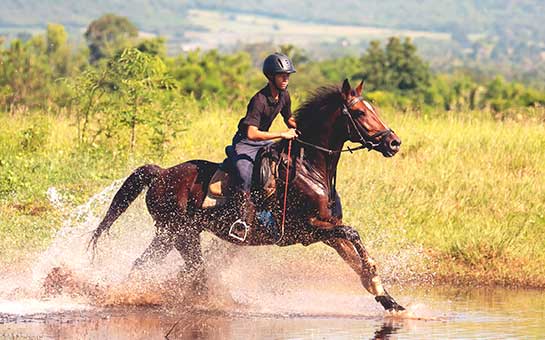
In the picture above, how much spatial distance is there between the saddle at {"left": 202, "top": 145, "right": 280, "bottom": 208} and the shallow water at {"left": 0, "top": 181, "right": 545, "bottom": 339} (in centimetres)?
76

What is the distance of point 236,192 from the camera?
10914mm

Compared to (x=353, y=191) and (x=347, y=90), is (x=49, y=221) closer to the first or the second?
(x=353, y=191)

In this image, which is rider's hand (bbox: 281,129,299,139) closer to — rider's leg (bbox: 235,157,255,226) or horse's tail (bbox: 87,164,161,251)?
rider's leg (bbox: 235,157,255,226)

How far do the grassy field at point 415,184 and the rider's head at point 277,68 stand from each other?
10.5 feet

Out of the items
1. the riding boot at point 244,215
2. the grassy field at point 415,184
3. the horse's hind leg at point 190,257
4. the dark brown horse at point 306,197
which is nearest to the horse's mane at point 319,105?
the dark brown horse at point 306,197

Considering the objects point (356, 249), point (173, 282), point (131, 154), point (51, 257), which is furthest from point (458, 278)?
point (131, 154)

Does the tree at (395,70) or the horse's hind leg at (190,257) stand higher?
the horse's hind leg at (190,257)

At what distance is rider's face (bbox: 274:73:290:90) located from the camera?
35.0ft

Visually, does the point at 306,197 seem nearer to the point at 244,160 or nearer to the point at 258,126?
the point at 244,160

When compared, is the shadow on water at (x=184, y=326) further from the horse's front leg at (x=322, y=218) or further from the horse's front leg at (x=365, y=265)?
the horse's front leg at (x=322, y=218)

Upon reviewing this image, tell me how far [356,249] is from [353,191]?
191 inches

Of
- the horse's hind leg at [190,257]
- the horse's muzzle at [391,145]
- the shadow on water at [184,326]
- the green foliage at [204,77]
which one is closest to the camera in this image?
the shadow on water at [184,326]

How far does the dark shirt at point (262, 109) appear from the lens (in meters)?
10.7

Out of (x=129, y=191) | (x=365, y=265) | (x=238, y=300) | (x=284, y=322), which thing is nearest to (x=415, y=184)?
(x=238, y=300)
